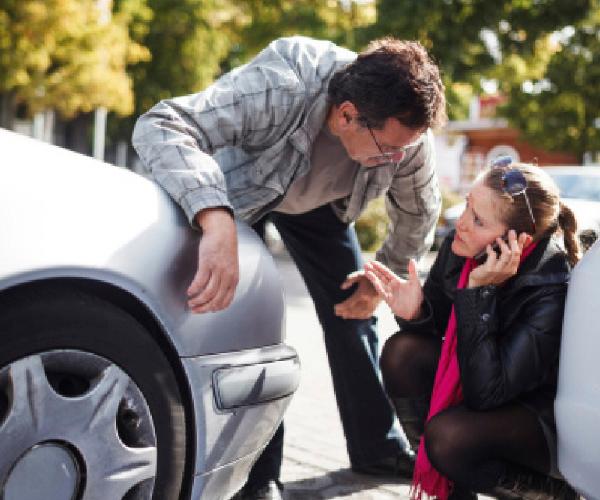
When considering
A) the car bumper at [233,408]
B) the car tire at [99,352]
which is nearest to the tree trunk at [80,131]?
the car bumper at [233,408]

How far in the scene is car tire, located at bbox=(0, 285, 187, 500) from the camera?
1.77m

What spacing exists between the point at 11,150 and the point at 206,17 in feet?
86.2

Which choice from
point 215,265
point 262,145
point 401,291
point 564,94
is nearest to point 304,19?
point 564,94

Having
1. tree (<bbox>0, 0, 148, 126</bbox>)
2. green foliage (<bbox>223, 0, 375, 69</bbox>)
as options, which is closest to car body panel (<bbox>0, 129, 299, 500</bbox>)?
tree (<bbox>0, 0, 148, 126</bbox>)

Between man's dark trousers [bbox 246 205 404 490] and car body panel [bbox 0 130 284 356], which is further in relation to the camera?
man's dark trousers [bbox 246 205 404 490]

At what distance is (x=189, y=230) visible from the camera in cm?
214

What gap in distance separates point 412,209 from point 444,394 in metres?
0.90

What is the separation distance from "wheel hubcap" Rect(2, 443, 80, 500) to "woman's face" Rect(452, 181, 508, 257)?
4.02 ft

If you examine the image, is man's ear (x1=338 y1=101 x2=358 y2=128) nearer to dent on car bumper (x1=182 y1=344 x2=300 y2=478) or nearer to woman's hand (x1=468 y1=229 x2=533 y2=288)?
woman's hand (x1=468 y1=229 x2=533 y2=288)

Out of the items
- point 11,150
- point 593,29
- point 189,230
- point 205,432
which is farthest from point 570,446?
point 593,29

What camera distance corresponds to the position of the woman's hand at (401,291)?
2.73 metres

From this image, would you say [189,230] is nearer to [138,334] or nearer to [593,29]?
[138,334]

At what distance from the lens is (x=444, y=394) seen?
254 cm

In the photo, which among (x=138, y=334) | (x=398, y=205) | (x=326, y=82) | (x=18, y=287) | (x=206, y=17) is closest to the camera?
(x=18, y=287)
